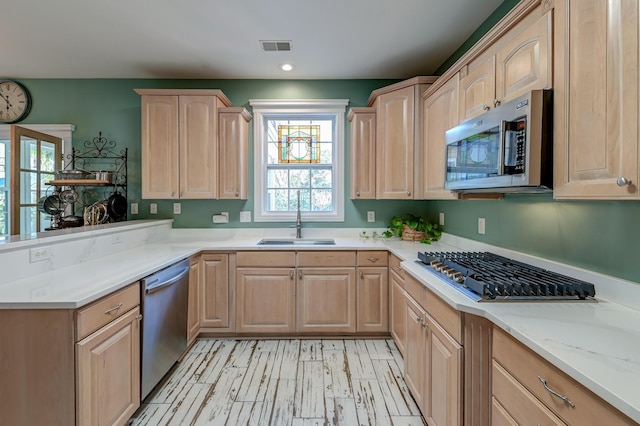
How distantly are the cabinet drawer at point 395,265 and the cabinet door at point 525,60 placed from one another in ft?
4.56

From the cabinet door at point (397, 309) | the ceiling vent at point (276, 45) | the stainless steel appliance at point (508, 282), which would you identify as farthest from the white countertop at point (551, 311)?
the ceiling vent at point (276, 45)

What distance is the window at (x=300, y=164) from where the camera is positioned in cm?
335

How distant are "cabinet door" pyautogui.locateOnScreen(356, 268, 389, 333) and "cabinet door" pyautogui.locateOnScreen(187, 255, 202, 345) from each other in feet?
4.75

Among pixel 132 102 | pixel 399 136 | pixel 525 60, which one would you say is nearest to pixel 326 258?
pixel 399 136

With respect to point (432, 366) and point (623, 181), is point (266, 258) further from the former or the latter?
point (623, 181)

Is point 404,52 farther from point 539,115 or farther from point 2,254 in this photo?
point 2,254

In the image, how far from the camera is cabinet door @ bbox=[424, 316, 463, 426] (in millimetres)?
1300

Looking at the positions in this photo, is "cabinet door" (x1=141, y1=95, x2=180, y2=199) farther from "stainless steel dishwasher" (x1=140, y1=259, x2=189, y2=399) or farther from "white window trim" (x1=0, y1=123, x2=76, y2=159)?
"white window trim" (x1=0, y1=123, x2=76, y2=159)

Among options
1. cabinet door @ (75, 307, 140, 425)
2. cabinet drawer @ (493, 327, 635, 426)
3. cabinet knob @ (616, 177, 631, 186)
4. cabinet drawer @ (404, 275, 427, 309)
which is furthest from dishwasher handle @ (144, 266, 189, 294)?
cabinet knob @ (616, 177, 631, 186)

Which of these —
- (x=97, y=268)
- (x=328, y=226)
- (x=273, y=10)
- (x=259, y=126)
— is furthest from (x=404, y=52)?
(x=97, y=268)

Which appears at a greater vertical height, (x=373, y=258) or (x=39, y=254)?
(x=39, y=254)

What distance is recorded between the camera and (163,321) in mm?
2014

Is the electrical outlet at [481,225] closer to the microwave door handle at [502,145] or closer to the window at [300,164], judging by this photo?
the microwave door handle at [502,145]

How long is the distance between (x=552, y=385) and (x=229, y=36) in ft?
9.49
